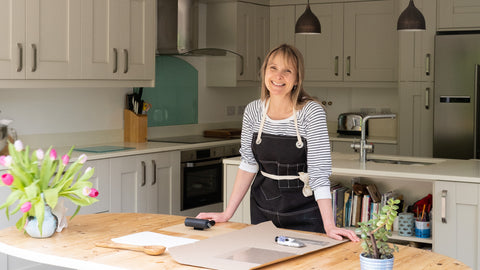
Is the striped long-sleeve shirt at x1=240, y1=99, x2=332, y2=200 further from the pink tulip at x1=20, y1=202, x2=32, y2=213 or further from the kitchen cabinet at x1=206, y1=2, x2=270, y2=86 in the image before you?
the kitchen cabinet at x1=206, y1=2, x2=270, y2=86

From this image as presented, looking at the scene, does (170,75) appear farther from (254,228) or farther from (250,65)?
(254,228)

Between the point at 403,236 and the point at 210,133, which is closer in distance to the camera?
the point at 403,236

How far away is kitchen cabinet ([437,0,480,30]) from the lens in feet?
18.2

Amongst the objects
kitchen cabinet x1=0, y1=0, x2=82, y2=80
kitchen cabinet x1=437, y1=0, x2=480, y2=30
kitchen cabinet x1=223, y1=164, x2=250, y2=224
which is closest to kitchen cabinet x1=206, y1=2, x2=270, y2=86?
kitchen cabinet x1=437, y1=0, x2=480, y2=30

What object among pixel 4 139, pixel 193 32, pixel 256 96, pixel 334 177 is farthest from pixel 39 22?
pixel 256 96

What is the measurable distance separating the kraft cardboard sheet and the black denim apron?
425 mm

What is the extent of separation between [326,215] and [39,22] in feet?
8.50

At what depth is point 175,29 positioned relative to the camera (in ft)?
18.5

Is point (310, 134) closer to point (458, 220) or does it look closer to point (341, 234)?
point (341, 234)

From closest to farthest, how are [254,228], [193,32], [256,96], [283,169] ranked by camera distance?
[254,228] < [283,169] < [193,32] < [256,96]

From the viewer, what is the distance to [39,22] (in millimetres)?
4332

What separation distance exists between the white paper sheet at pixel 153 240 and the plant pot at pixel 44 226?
0.22m

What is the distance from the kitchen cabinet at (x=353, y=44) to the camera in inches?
245

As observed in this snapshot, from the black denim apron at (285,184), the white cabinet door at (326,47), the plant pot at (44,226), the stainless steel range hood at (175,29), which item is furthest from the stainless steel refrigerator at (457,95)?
the plant pot at (44,226)
